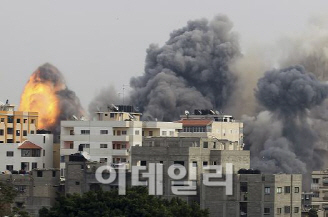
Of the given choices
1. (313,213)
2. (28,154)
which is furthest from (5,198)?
(313,213)

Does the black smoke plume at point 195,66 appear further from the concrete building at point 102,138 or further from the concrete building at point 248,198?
the concrete building at point 248,198

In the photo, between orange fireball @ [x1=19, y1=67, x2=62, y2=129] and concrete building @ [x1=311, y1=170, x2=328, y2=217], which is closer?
concrete building @ [x1=311, y1=170, x2=328, y2=217]

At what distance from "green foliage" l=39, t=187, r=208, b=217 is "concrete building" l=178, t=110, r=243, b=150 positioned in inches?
2169

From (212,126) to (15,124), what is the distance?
22291 millimetres

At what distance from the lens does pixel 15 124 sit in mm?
150250

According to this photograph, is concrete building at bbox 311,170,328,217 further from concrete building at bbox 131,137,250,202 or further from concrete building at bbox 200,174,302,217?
concrete building at bbox 200,174,302,217

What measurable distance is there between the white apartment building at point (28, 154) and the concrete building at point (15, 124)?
21.7 m

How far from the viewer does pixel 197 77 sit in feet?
624

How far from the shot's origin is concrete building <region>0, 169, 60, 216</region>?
347ft

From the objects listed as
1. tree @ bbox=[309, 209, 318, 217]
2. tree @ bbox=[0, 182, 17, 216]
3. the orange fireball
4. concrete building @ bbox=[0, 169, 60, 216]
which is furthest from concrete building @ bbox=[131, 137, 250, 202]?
the orange fireball

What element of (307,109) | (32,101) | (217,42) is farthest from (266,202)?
(217,42)

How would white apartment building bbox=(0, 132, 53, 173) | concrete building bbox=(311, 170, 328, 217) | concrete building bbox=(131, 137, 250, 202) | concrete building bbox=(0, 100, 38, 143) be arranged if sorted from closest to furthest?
concrete building bbox=(131, 137, 250, 202), white apartment building bbox=(0, 132, 53, 173), concrete building bbox=(311, 170, 328, 217), concrete building bbox=(0, 100, 38, 143)

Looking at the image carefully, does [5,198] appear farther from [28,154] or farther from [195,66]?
[195,66]

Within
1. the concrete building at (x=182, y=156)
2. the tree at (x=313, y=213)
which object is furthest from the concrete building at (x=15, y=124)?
the concrete building at (x=182, y=156)
